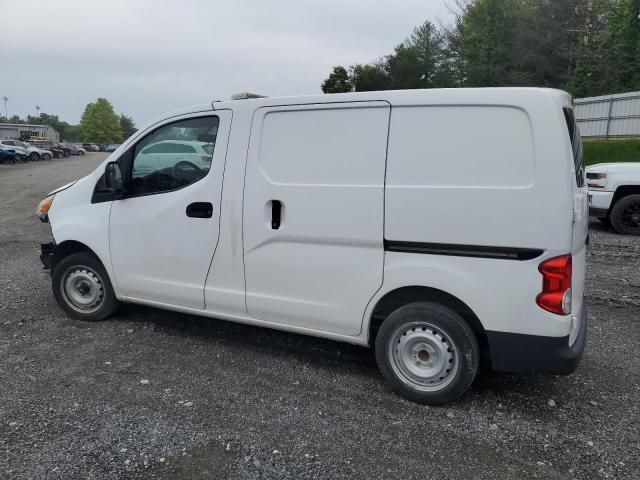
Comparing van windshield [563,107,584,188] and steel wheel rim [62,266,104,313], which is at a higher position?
van windshield [563,107,584,188]

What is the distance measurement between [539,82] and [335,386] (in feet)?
126

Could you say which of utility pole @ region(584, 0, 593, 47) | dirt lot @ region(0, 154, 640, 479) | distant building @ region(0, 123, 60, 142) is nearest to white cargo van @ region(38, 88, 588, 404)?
dirt lot @ region(0, 154, 640, 479)

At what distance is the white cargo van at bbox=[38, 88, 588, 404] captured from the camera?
3115mm

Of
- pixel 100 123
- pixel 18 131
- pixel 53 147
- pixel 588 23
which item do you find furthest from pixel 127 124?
pixel 588 23

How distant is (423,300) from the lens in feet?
11.4

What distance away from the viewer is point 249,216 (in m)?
3.90

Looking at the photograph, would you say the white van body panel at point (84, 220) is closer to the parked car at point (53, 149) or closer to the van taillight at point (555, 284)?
the van taillight at point (555, 284)

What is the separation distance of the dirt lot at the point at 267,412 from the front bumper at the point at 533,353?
39 centimetres

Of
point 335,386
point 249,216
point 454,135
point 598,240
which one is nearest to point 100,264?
point 249,216

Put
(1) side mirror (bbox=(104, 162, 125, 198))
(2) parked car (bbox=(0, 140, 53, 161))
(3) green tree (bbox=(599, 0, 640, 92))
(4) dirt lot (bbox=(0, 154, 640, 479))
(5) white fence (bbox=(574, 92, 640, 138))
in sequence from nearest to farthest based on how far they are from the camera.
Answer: (4) dirt lot (bbox=(0, 154, 640, 479)) < (1) side mirror (bbox=(104, 162, 125, 198)) < (5) white fence (bbox=(574, 92, 640, 138)) < (3) green tree (bbox=(599, 0, 640, 92)) < (2) parked car (bbox=(0, 140, 53, 161))

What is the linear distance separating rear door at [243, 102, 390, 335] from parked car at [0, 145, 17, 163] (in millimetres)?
36964

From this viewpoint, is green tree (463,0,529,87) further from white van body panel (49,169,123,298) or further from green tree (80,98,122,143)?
green tree (80,98,122,143)

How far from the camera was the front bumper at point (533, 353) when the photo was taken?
317cm

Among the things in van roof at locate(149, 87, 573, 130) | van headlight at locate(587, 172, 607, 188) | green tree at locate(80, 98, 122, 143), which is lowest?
van headlight at locate(587, 172, 607, 188)
